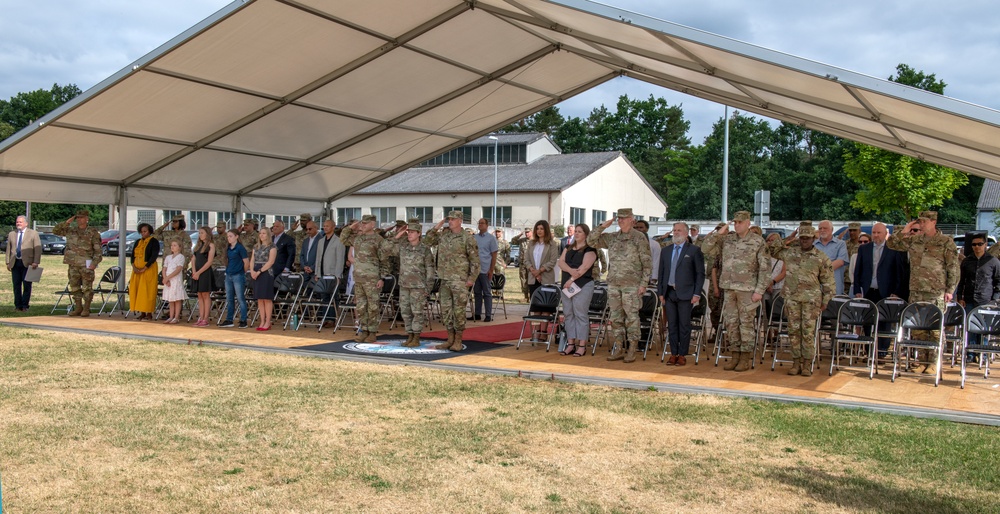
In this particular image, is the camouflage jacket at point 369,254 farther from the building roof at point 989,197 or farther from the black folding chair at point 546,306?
the building roof at point 989,197

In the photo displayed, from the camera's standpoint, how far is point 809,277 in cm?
927

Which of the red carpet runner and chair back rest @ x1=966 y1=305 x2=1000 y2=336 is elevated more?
chair back rest @ x1=966 y1=305 x2=1000 y2=336

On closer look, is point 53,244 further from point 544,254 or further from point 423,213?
point 544,254

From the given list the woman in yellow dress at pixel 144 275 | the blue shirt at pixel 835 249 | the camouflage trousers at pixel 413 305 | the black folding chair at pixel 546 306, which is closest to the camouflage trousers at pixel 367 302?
the camouflage trousers at pixel 413 305

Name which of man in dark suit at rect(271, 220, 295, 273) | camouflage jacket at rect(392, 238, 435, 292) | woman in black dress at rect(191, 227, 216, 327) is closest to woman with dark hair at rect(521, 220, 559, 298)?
camouflage jacket at rect(392, 238, 435, 292)

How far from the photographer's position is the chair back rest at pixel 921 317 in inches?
360

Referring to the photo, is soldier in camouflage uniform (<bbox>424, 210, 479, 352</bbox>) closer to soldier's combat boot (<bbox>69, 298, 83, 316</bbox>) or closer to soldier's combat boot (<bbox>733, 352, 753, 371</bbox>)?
soldier's combat boot (<bbox>733, 352, 753, 371</bbox>)

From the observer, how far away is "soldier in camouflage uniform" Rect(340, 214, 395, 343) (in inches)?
454

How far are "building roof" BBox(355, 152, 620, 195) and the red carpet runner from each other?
32.5 m

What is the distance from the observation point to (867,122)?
10.2 m

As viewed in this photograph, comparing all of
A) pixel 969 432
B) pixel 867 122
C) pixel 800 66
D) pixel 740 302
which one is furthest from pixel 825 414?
pixel 867 122

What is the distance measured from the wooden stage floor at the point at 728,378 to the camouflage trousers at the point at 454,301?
1.92 feet

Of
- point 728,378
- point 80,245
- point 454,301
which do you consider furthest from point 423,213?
point 728,378

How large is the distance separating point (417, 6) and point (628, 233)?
4.42 m
